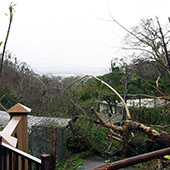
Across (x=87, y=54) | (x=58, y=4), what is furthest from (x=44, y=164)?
(x=87, y=54)

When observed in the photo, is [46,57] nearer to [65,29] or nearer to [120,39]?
[65,29]

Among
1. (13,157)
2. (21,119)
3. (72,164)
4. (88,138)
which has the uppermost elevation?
(21,119)

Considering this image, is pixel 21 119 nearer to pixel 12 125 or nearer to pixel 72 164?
pixel 12 125

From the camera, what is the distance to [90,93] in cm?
594

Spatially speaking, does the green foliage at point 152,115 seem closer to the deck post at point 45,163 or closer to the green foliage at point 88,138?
the green foliage at point 88,138

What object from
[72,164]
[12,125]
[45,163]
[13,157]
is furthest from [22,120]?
[72,164]

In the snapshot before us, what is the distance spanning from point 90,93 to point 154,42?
201 centimetres

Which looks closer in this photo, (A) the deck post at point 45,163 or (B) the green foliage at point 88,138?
(A) the deck post at point 45,163

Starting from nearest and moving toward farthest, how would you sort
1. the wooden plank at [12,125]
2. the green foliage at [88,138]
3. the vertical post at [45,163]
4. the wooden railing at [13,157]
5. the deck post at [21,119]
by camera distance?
the vertical post at [45,163], the wooden railing at [13,157], the wooden plank at [12,125], the deck post at [21,119], the green foliage at [88,138]

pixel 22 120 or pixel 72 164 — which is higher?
pixel 22 120

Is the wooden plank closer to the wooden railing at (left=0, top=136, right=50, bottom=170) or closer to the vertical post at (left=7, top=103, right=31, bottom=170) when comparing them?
the vertical post at (left=7, top=103, right=31, bottom=170)

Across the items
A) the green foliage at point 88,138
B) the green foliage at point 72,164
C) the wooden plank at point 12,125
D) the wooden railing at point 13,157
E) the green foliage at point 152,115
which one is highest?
the wooden plank at point 12,125

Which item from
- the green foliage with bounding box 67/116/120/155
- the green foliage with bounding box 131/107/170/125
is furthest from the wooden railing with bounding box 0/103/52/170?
the green foliage with bounding box 131/107/170/125

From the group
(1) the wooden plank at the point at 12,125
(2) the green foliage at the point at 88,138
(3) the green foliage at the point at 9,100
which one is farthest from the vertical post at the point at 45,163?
(3) the green foliage at the point at 9,100
